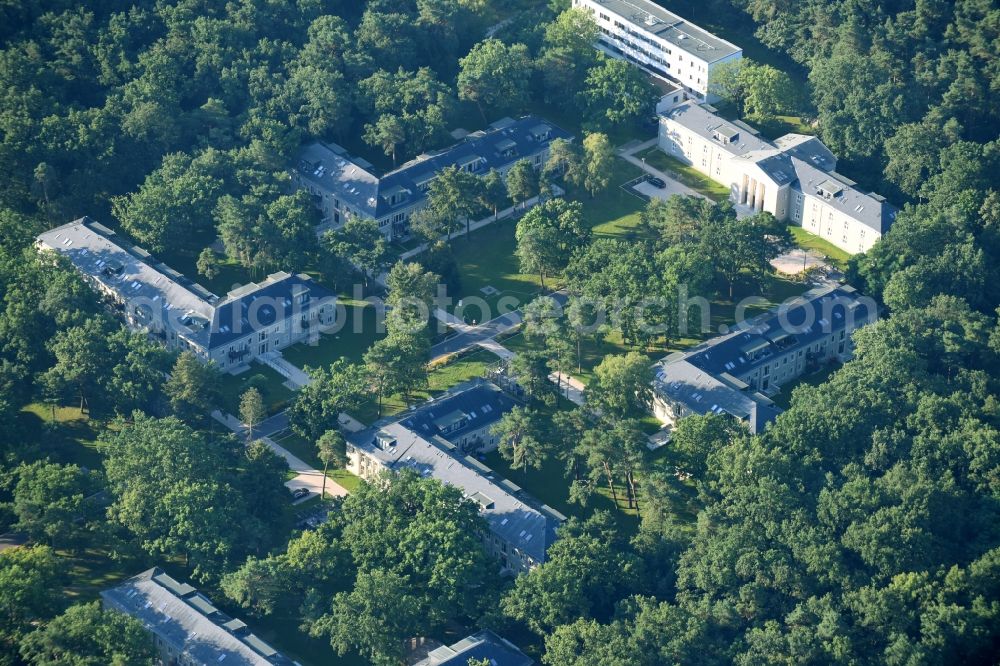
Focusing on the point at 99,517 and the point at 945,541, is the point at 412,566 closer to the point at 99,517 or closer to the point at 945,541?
the point at 99,517

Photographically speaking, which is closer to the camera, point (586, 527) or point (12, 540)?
point (586, 527)

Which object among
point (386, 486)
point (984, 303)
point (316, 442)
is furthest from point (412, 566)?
point (984, 303)

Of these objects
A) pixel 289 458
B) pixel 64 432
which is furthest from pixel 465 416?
pixel 64 432

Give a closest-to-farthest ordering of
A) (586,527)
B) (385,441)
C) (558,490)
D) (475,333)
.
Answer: (586,527) → (385,441) → (558,490) → (475,333)

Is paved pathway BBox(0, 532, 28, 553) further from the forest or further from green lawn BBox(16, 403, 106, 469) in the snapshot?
green lawn BBox(16, 403, 106, 469)

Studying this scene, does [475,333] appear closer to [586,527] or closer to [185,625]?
[586,527]
